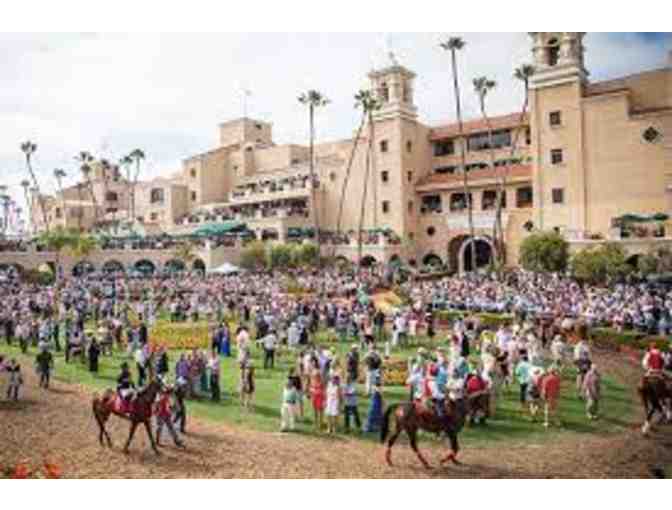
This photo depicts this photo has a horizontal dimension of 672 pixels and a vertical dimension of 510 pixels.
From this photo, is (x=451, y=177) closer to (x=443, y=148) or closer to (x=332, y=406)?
(x=443, y=148)

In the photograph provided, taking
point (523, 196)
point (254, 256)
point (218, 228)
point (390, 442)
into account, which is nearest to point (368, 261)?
point (523, 196)

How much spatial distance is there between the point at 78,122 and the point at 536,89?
8.02 metres

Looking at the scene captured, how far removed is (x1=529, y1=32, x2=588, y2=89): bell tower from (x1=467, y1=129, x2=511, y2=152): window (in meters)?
4.39

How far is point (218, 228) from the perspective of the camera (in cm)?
2783

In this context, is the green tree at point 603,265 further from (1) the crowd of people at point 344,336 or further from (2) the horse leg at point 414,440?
(2) the horse leg at point 414,440

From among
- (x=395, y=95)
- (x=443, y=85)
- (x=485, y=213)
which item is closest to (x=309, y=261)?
(x=485, y=213)

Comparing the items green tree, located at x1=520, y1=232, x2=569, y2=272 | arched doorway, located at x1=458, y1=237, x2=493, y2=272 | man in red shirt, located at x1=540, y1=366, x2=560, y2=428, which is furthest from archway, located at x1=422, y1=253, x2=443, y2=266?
man in red shirt, located at x1=540, y1=366, x2=560, y2=428

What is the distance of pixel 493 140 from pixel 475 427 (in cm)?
1121

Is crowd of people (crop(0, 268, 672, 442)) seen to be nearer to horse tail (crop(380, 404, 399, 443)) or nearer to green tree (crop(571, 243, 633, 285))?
green tree (crop(571, 243, 633, 285))

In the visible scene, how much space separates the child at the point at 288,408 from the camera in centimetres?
906

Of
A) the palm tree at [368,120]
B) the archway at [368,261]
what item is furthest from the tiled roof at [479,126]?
the archway at [368,261]

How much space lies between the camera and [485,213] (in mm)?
21578
